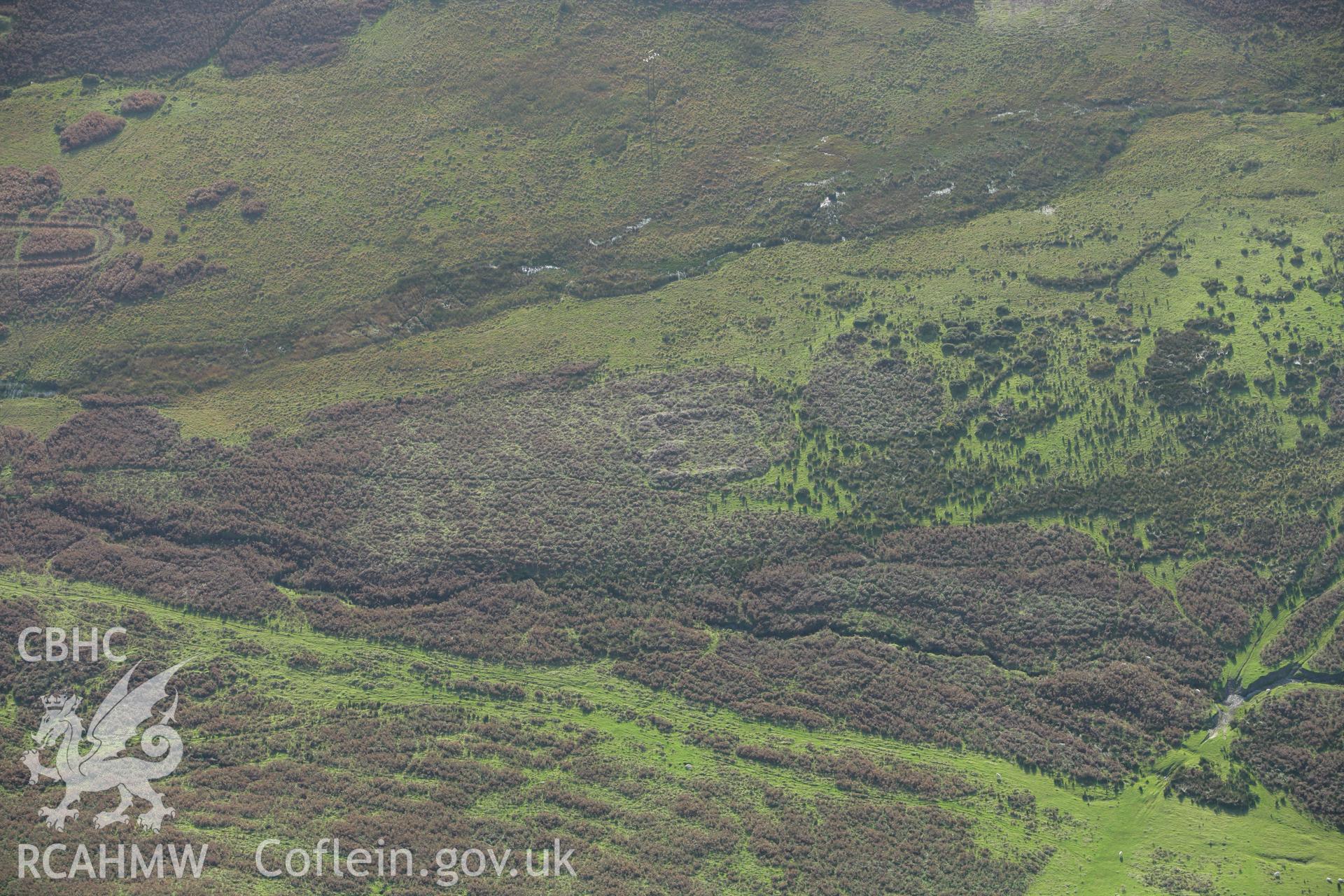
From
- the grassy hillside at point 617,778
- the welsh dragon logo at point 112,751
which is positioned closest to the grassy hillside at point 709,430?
the grassy hillside at point 617,778

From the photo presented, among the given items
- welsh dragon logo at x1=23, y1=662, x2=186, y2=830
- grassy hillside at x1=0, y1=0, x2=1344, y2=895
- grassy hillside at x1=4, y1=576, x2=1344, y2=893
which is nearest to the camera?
grassy hillside at x1=4, y1=576, x2=1344, y2=893

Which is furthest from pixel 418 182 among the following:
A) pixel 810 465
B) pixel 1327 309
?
pixel 1327 309

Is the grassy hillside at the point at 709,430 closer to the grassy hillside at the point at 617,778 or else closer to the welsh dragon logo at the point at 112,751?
the grassy hillside at the point at 617,778

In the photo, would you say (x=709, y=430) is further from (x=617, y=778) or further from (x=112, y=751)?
(x=112, y=751)

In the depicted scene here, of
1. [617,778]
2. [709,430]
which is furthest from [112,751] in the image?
[709,430]

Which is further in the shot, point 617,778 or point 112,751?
point 112,751

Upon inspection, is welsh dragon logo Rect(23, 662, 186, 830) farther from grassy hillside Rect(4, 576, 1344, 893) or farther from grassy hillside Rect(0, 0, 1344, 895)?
grassy hillside Rect(4, 576, 1344, 893)

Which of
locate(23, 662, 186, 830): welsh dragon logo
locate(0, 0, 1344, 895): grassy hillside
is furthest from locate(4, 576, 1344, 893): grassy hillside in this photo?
locate(23, 662, 186, 830): welsh dragon logo

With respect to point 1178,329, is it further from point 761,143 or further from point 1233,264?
point 761,143
